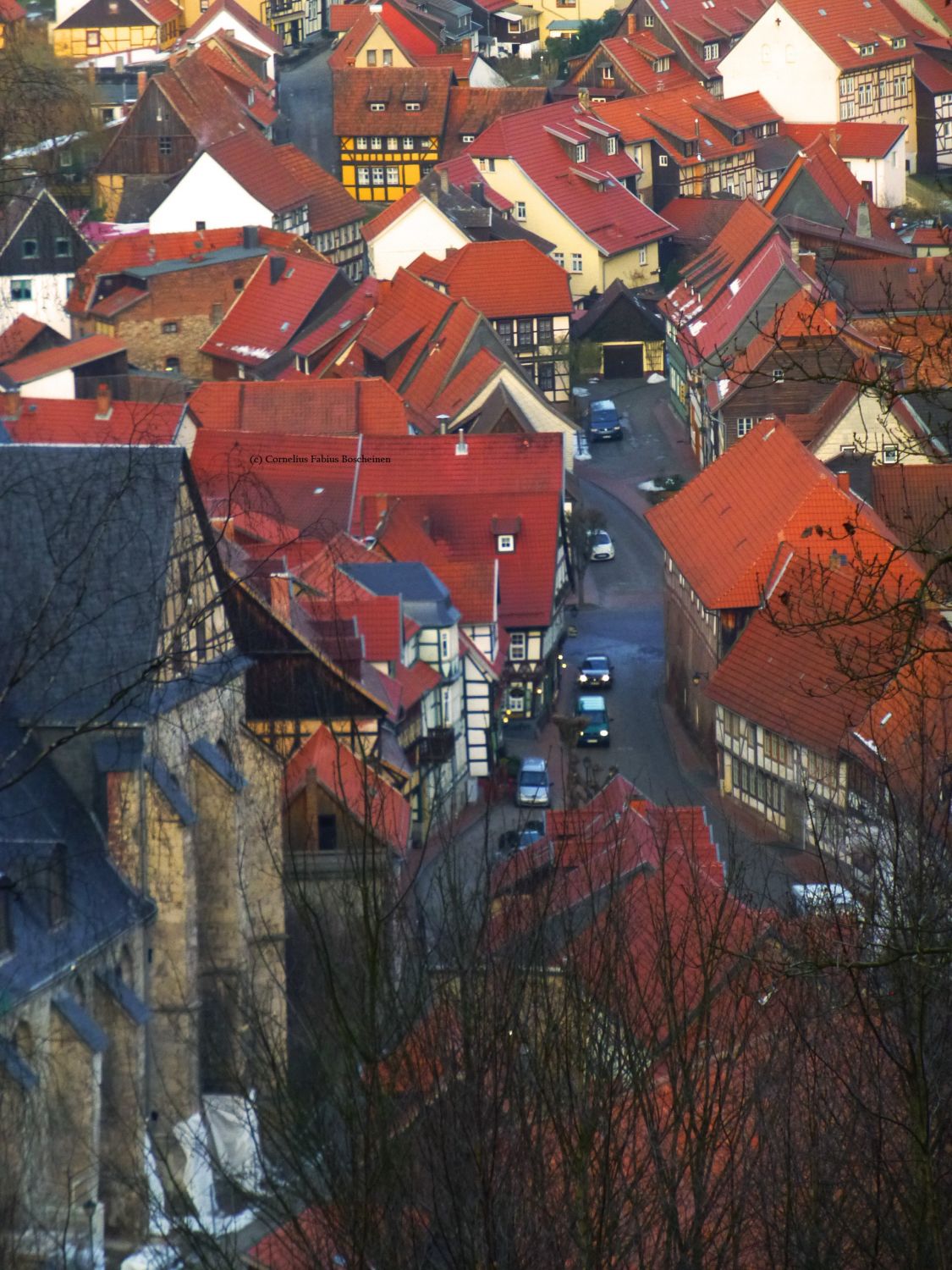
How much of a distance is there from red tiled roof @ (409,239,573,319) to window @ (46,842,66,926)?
56.2 m

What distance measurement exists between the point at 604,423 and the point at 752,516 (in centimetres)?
2475

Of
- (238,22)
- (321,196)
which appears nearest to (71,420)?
(321,196)

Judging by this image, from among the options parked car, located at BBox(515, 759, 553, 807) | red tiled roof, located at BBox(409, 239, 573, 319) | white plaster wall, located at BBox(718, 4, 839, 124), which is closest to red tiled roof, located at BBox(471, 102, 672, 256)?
red tiled roof, located at BBox(409, 239, 573, 319)

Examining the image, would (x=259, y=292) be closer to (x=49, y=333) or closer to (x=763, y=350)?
(x=49, y=333)

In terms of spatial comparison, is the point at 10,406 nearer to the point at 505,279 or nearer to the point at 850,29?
the point at 505,279

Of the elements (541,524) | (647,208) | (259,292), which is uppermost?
(647,208)

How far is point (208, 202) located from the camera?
100 metres

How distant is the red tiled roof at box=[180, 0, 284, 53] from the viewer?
12612 cm

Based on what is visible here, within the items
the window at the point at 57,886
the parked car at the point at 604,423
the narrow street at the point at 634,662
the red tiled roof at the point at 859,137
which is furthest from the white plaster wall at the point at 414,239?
the window at the point at 57,886

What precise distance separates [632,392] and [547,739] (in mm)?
33536

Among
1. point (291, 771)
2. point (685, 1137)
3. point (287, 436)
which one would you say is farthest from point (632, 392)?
point (685, 1137)

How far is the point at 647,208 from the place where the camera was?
10575cm

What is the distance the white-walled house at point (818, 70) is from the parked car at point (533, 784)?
229 ft

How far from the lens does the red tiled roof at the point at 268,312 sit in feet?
284
